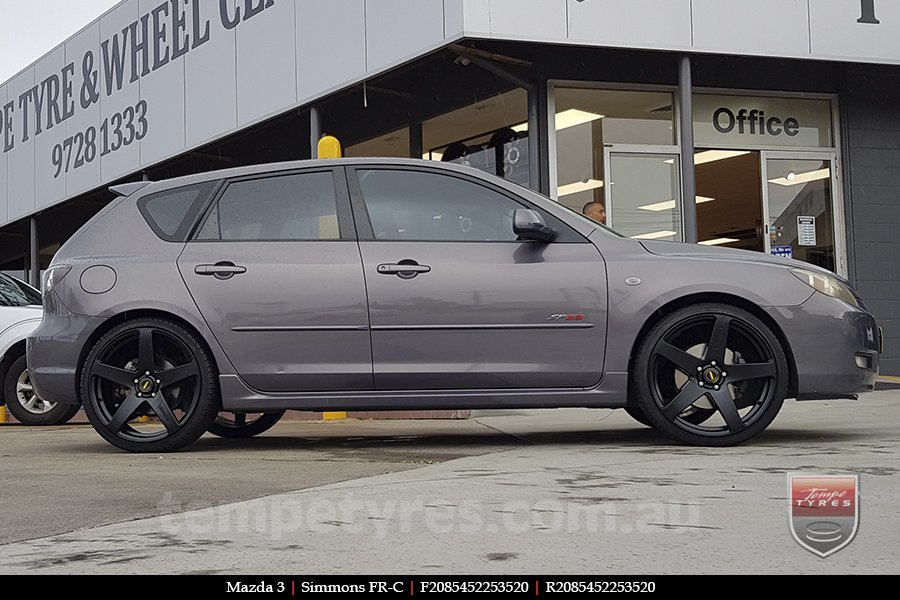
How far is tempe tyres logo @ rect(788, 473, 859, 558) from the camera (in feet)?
10.5

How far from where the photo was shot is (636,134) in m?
12.3

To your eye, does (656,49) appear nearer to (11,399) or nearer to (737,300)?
(737,300)

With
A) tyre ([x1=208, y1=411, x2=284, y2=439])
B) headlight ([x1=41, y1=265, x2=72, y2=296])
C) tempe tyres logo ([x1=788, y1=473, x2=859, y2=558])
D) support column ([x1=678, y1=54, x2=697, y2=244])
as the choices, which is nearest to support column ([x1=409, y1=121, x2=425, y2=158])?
support column ([x1=678, y1=54, x2=697, y2=244])

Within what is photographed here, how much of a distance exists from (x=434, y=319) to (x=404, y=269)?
30 cm

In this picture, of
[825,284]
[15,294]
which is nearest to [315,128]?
[15,294]

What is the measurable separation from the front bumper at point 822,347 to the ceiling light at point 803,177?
23.5 feet

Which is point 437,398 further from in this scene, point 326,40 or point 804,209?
point 804,209

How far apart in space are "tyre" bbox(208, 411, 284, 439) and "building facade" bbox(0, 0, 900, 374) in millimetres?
4385

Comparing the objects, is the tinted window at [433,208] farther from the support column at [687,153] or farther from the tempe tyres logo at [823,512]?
the support column at [687,153]

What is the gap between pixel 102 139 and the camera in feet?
60.6

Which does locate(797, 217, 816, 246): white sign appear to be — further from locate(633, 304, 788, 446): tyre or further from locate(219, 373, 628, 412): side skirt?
locate(219, 373, 628, 412): side skirt

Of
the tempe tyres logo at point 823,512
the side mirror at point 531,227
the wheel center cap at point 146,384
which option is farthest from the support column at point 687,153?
the tempe tyres logo at point 823,512

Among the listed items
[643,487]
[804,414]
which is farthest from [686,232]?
[643,487]
